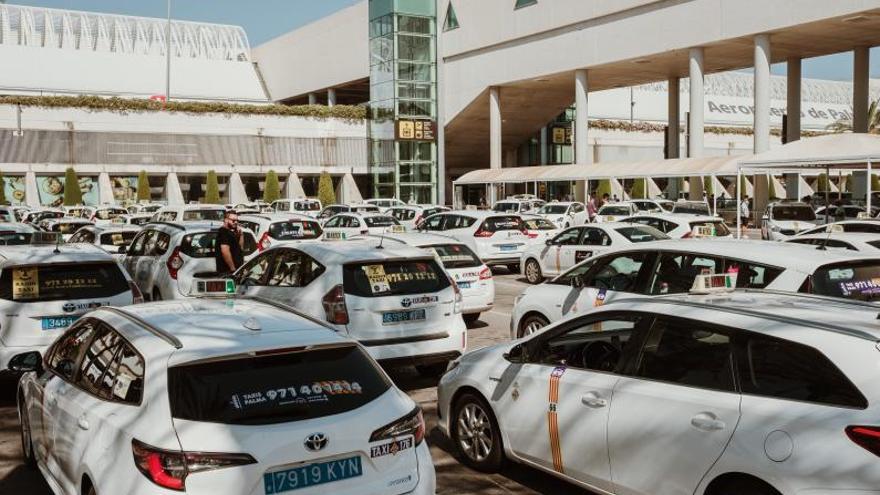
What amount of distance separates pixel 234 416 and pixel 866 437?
286 cm

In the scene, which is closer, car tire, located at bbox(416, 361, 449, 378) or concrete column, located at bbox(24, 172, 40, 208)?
car tire, located at bbox(416, 361, 449, 378)

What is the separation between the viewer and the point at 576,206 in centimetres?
3609

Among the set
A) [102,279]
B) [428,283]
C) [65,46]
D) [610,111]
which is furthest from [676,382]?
[65,46]

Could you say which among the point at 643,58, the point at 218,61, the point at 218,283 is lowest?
the point at 218,283

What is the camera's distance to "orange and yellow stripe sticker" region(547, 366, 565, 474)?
5574 millimetres

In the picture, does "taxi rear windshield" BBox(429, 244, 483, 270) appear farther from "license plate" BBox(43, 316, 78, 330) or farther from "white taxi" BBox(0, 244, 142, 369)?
"license plate" BBox(43, 316, 78, 330)

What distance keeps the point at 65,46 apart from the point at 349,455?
9087cm

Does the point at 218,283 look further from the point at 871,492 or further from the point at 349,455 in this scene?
the point at 871,492

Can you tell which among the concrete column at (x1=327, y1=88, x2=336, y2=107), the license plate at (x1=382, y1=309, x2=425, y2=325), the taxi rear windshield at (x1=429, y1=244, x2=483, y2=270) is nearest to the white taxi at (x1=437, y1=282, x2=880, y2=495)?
the license plate at (x1=382, y1=309, x2=425, y2=325)

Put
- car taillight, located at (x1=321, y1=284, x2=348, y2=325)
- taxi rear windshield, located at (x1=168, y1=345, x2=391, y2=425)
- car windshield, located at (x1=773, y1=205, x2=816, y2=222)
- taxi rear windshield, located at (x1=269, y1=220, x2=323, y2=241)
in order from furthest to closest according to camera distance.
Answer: car windshield, located at (x1=773, y1=205, x2=816, y2=222) → taxi rear windshield, located at (x1=269, y1=220, x2=323, y2=241) → car taillight, located at (x1=321, y1=284, x2=348, y2=325) → taxi rear windshield, located at (x1=168, y1=345, x2=391, y2=425)

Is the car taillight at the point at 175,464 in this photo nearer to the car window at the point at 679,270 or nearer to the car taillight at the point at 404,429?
the car taillight at the point at 404,429

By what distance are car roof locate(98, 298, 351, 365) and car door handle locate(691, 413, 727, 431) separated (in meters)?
1.91

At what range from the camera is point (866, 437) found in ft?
12.7

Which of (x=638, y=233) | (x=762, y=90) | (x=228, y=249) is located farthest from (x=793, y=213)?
(x=228, y=249)
